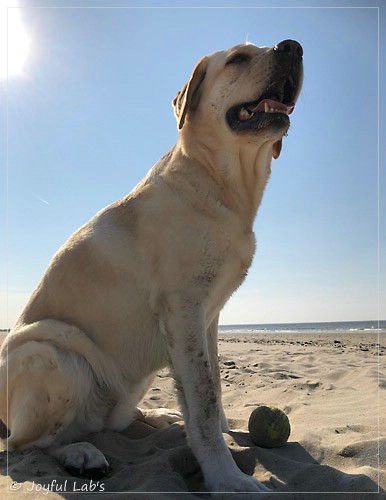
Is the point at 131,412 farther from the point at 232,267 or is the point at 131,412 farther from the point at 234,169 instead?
the point at 234,169

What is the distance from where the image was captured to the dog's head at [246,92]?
272cm

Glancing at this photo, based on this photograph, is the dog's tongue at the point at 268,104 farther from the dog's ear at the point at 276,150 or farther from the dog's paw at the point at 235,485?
the dog's paw at the point at 235,485

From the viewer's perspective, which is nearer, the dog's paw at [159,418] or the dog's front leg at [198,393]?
the dog's front leg at [198,393]

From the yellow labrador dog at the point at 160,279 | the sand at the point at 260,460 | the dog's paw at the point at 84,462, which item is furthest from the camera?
the yellow labrador dog at the point at 160,279

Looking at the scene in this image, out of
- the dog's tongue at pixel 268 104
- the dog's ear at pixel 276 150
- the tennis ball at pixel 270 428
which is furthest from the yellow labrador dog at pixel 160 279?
the dog's ear at pixel 276 150

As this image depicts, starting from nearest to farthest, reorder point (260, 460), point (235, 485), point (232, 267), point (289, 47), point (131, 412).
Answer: point (235, 485) < point (260, 460) < point (232, 267) < point (289, 47) < point (131, 412)

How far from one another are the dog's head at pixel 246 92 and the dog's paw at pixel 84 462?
6.46 feet

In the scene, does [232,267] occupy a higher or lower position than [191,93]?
lower

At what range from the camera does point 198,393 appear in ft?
7.63

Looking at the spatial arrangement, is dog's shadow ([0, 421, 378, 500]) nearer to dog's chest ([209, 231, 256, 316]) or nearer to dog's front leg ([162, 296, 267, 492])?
dog's front leg ([162, 296, 267, 492])

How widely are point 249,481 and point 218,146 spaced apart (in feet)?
6.14

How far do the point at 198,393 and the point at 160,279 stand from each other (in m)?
0.65

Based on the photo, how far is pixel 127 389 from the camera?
280 cm

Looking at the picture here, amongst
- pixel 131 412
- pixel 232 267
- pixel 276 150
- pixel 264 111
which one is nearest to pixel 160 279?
pixel 232 267
